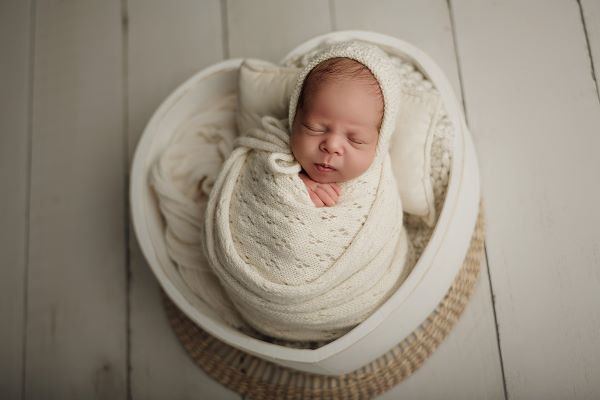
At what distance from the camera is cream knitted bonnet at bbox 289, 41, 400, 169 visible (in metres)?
0.90

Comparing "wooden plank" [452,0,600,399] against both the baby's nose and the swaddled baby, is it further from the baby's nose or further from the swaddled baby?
the baby's nose

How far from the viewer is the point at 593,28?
52.6 inches

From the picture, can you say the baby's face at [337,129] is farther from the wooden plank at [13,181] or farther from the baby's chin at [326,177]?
the wooden plank at [13,181]

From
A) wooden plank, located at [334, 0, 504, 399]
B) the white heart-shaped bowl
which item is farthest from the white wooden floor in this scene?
the white heart-shaped bowl

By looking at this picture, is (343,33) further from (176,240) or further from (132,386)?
(132,386)

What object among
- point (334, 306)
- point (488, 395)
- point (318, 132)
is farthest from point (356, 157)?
point (488, 395)

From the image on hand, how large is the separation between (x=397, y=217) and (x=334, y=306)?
21 cm

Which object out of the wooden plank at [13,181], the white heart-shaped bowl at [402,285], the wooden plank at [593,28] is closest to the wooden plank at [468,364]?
the white heart-shaped bowl at [402,285]

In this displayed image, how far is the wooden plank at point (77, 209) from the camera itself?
1289mm

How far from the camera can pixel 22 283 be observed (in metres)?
1.37

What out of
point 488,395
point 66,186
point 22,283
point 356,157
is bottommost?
point 488,395

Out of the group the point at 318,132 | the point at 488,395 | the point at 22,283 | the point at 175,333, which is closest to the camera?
the point at 318,132

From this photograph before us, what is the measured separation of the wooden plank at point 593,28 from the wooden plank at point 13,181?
62.0 inches

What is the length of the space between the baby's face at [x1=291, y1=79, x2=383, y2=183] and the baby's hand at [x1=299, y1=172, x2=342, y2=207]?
2 cm
